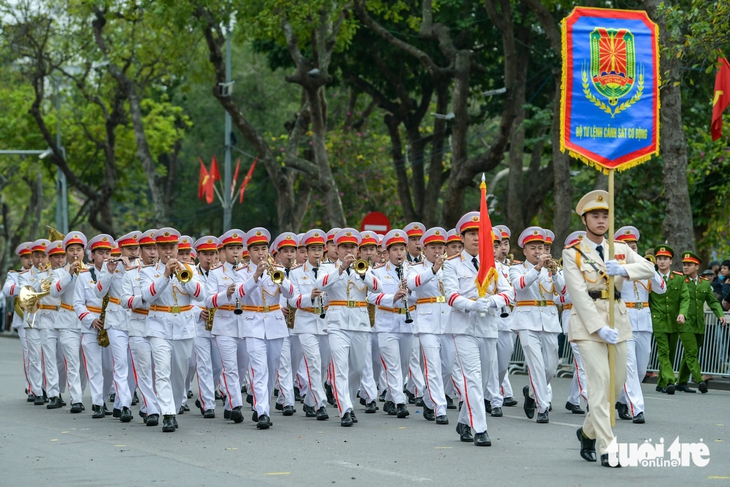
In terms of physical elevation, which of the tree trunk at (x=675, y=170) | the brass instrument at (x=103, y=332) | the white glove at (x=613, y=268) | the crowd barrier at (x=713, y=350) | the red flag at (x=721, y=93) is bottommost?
the crowd barrier at (x=713, y=350)

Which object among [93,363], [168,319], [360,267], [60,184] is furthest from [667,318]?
[60,184]

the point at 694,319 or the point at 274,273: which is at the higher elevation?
the point at 274,273

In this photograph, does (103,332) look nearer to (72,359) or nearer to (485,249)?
(72,359)

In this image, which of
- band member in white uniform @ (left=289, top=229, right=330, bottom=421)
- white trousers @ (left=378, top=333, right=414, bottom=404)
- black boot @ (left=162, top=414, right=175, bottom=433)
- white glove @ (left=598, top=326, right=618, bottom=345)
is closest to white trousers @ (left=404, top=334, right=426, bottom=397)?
white trousers @ (left=378, top=333, right=414, bottom=404)

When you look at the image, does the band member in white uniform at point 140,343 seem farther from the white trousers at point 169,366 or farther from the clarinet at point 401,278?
the clarinet at point 401,278

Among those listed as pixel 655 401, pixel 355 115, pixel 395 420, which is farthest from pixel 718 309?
pixel 355 115

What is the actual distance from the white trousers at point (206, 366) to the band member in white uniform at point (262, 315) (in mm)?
883

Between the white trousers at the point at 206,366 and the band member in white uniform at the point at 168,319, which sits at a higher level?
the band member in white uniform at the point at 168,319

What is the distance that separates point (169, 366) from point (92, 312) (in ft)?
7.18

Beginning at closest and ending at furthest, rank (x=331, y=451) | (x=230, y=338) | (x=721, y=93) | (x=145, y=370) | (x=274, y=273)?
(x=331, y=451) < (x=274, y=273) < (x=145, y=370) < (x=230, y=338) < (x=721, y=93)

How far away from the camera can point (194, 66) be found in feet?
138

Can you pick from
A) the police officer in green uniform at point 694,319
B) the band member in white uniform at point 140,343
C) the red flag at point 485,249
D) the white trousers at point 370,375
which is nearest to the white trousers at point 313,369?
the white trousers at point 370,375

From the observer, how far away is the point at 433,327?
538 inches

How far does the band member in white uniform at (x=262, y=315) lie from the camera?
42.5 ft
